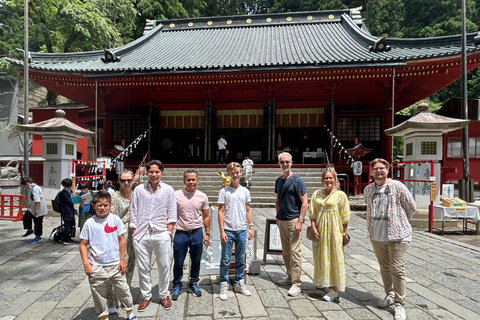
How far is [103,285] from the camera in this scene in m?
2.62

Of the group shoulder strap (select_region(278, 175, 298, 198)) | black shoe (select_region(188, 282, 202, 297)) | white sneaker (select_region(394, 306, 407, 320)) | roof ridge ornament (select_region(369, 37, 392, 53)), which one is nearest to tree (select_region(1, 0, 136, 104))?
roof ridge ornament (select_region(369, 37, 392, 53))

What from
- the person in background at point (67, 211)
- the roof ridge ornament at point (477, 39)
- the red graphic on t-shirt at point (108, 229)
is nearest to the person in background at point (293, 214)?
the red graphic on t-shirt at point (108, 229)

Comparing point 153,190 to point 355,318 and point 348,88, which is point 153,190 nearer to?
point 355,318

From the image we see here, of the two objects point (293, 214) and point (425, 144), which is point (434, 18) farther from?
point (293, 214)

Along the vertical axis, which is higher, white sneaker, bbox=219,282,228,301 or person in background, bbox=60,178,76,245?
person in background, bbox=60,178,76,245

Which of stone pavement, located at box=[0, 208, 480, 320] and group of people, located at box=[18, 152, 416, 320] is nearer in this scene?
group of people, located at box=[18, 152, 416, 320]

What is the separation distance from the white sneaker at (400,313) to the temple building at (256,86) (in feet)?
30.1

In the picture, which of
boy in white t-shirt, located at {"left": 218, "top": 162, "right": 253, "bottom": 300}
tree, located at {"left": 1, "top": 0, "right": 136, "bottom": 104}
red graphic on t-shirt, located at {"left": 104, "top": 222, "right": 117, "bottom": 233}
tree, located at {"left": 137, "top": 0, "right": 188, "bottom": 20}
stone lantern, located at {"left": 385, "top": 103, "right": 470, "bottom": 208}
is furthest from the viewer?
tree, located at {"left": 137, "top": 0, "right": 188, "bottom": 20}

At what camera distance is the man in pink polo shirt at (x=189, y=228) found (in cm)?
319

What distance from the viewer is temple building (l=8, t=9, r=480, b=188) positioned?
11.3 metres

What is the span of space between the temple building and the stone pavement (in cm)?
723

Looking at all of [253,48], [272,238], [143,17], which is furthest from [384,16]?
[272,238]

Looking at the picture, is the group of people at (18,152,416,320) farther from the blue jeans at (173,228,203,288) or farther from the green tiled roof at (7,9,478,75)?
the green tiled roof at (7,9,478,75)

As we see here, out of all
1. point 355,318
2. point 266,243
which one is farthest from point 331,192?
point 266,243
